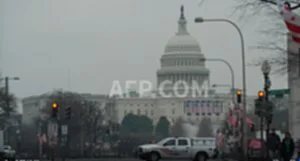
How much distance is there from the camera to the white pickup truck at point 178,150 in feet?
195

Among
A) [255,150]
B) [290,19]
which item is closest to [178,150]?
[255,150]

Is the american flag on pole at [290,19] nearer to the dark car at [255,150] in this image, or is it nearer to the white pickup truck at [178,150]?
the dark car at [255,150]

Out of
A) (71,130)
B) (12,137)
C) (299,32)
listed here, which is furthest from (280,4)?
(12,137)

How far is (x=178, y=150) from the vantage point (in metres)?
60.0

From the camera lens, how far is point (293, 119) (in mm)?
62000

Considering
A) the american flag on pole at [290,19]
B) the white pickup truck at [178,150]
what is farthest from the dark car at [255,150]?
the american flag on pole at [290,19]

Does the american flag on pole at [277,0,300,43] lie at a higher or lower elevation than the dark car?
higher

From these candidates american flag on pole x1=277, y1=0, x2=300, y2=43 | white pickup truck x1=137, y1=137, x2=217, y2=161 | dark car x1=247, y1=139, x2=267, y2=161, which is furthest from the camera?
white pickup truck x1=137, y1=137, x2=217, y2=161

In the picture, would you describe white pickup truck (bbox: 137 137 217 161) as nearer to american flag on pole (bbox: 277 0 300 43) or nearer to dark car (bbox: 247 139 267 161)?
dark car (bbox: 247 139 267 161)

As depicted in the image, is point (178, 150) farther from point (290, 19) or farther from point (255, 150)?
point (290, 19)

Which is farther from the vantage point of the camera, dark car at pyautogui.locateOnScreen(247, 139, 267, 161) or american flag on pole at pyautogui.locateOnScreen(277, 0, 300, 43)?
dark car at pyautogui.locateOnScreen(247, 139, 267, 161)

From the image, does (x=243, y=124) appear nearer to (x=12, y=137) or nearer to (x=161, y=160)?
(x=161, y=160)

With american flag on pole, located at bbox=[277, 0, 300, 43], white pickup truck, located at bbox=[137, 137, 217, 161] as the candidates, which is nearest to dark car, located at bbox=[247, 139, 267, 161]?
white pickup truck, located at bbox=[137, 137, 217, 161]

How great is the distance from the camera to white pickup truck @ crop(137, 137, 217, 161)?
5956 centimetres
